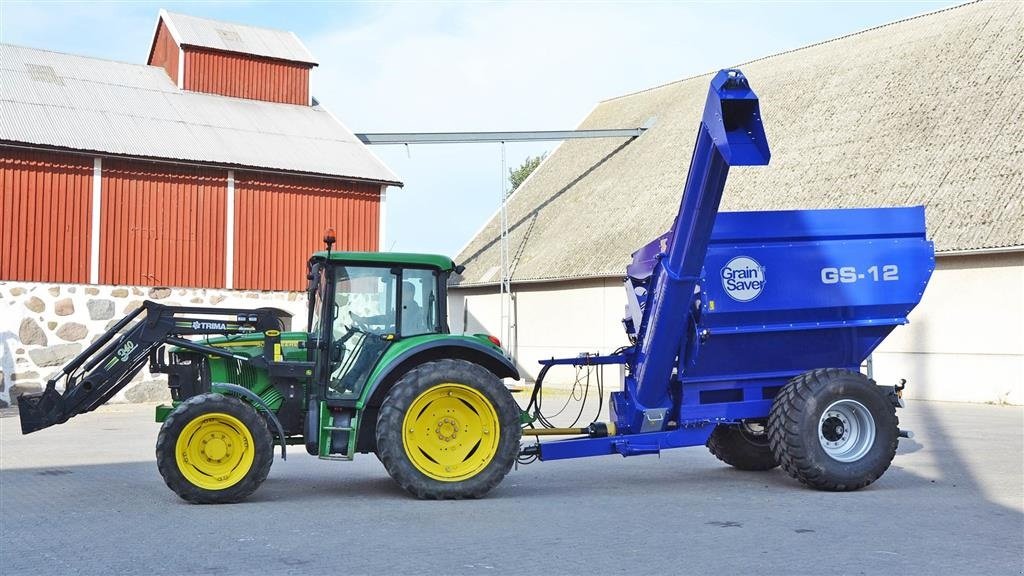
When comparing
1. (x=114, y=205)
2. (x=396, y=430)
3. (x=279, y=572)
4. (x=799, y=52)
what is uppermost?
(x=799, y=52)

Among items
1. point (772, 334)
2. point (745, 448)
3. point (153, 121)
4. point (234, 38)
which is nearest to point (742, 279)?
point (772, 334)

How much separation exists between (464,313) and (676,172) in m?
9.27

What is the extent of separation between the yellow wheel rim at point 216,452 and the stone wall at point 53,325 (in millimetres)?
13496

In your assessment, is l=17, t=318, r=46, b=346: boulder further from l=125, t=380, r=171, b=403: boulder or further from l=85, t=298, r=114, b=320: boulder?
l=125, t=380, r=171, b=403: boulder

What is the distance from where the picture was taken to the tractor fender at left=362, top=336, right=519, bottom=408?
9203 millimetres

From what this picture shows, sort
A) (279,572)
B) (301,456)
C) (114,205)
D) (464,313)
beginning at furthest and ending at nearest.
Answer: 1. (464,313)
2. (114,205)
3. (301,456)
4. (279,572)

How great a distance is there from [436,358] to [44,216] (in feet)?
48.1

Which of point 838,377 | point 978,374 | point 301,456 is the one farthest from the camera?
point 978,374

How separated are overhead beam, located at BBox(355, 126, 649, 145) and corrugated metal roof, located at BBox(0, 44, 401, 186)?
495cm

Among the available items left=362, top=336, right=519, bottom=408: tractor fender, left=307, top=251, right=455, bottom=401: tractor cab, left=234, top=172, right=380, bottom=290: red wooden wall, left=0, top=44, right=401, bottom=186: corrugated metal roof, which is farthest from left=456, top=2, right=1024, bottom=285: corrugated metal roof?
left=307, top=251, right=455, bottom=401: tractor cab

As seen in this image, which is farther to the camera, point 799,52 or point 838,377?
point 799,52

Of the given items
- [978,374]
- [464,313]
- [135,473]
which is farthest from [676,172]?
[135,473]

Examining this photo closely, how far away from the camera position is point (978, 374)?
20.5m

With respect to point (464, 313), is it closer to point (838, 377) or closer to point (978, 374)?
point (978, 374)
